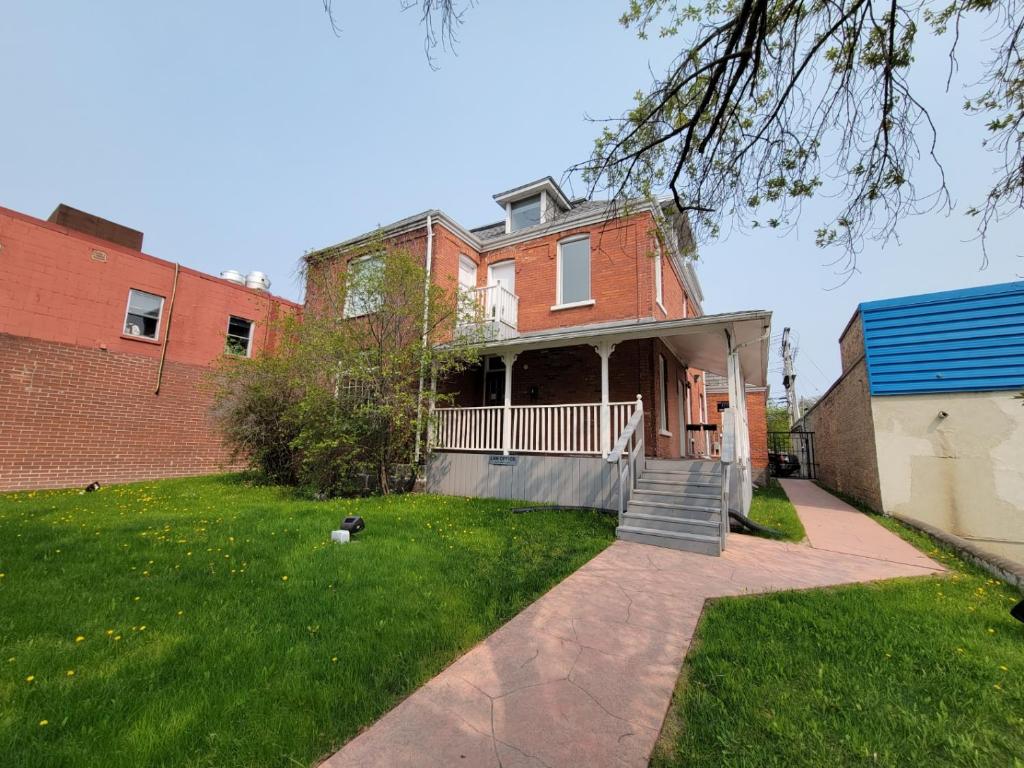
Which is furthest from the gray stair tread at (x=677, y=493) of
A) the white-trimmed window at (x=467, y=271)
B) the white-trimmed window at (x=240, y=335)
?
the white-trimmed window at (x=240, y=335)

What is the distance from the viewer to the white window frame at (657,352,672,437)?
10214 mm

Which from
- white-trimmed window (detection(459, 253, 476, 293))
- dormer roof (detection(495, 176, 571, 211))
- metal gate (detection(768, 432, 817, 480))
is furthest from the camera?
metal gate (detection(768, 432, 817, 480))

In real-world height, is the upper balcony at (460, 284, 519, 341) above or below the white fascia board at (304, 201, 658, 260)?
below

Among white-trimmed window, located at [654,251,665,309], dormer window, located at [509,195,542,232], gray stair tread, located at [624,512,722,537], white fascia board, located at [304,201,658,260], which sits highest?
dormer window, located at [509,195,542,232]

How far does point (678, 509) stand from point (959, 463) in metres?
6.17

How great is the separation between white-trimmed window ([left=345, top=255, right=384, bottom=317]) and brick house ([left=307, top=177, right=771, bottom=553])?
1.38m

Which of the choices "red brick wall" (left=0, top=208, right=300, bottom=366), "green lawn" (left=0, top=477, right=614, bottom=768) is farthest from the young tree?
"red brick wall" (left=0, top=208, right=300, bottom=366)

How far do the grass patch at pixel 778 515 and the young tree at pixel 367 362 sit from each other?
6493 millimetres

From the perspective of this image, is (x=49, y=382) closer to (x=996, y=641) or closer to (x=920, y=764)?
(x=920, y=764)

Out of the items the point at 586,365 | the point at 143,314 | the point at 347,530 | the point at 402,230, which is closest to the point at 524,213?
the point at 402,230

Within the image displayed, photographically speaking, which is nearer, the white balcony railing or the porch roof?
the porch roof

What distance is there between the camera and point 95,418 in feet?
36.8

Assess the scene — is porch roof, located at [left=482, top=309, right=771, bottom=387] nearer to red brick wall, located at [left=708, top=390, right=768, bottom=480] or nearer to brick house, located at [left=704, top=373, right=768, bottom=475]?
brick house, located at [left=704, top=373, right=768, bottom=475]

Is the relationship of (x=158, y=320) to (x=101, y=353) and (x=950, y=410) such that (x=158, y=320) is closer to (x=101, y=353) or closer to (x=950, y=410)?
(x=101, y=353)
